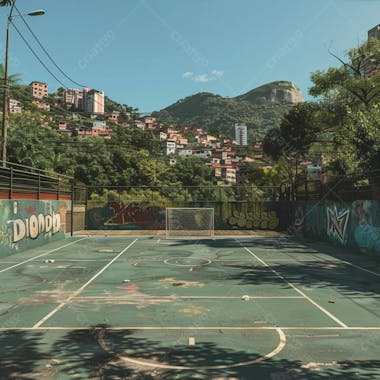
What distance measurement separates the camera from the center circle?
56.6ft

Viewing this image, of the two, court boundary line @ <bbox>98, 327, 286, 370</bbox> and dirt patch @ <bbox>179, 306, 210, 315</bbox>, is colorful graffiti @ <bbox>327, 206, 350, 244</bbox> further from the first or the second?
court boundary line @ <bbox>98, 327, 286, 370</bbox>

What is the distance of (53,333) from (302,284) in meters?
8.15

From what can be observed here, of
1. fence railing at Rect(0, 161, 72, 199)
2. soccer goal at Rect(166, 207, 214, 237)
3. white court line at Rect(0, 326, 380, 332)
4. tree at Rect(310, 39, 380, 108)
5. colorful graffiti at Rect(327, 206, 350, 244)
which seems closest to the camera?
white court line at Rect(0, 326, 380, 332)

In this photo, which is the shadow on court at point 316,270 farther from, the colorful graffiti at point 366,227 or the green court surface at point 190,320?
the colorful graffiti at point 366,227

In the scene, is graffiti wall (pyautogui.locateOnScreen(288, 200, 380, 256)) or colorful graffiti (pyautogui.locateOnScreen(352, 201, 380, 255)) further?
graffiti wall (pyautogui.locateOnScreen(288, 200, 380, 256))

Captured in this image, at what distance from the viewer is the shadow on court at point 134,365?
5.85m

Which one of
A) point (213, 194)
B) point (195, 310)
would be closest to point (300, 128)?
point (213, 194)

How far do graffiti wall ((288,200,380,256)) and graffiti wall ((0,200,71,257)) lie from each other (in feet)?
59.4

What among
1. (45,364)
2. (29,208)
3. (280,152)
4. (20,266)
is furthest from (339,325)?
(280,152)

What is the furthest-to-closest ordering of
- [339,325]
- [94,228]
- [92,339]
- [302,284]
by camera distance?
1. [94,228]
2. [302,284]
3. [339,325]
4. [92,339]

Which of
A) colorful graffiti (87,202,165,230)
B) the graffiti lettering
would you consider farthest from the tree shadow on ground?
colorful graffiti (87,202,165,230)

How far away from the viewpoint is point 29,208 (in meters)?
23.1

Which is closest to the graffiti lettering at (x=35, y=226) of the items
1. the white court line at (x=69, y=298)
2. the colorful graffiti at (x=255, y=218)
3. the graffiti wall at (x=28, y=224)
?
the graffiti wall at (x=28, y=224)

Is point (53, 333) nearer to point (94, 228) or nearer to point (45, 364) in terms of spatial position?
point (45, 364)
